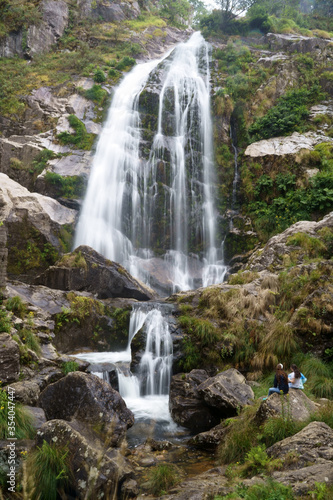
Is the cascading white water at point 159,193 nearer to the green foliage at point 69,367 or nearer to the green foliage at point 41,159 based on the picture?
the green foliage at point 41,159

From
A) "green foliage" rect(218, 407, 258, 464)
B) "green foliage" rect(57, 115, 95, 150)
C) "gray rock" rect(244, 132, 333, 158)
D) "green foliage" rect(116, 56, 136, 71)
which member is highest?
"green foliage" rect(116, 56, 136, 71)

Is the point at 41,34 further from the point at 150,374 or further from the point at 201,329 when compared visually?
the point at 150,374

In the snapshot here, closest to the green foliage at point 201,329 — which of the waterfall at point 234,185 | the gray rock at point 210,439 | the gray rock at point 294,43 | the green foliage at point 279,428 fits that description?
the gray rock at point 210,439

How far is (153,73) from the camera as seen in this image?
25.2 meters

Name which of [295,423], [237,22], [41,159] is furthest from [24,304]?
[237,22]

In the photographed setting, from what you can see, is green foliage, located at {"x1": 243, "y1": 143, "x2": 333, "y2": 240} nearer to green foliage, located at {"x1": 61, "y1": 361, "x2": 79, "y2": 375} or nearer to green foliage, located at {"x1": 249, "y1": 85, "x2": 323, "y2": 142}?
green foliage, located at {"x1": 249, "y1": 85, "x2": 323, "y2": 142}

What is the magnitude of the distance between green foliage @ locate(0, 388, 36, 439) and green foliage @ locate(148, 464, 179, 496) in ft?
6.15

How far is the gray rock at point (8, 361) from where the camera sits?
6.66 m

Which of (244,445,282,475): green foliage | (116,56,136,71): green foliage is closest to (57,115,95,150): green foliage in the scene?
(116,56,136,71): green foliage

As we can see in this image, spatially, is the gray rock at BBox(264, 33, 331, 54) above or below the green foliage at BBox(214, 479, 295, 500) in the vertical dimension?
above

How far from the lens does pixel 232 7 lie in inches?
1208

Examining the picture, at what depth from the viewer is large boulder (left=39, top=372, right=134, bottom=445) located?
6.44m

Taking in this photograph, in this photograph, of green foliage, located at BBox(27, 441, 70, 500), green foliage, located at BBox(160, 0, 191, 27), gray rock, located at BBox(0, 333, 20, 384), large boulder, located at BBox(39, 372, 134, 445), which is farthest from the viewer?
green foliage, located at BBox(160, 0, 191, 27)

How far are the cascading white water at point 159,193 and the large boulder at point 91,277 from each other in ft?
9.89
